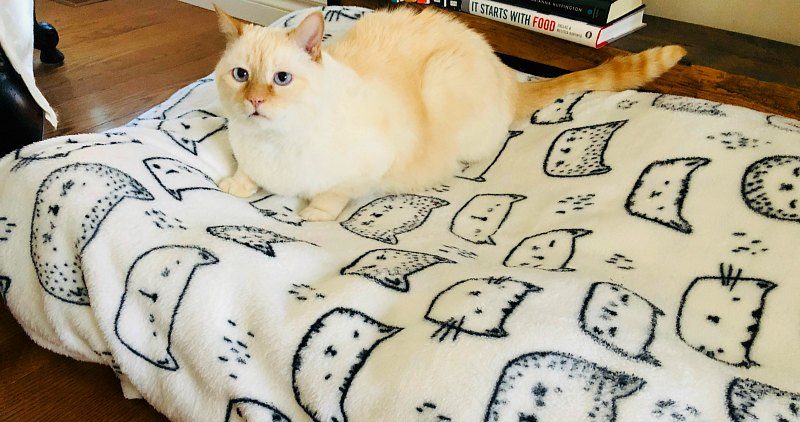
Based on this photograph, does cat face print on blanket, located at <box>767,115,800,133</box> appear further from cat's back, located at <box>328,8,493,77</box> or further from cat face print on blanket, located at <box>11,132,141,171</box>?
cat face print on blanket, located at <box>11,132,141,171</box>

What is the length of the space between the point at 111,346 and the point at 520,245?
2.05 ft

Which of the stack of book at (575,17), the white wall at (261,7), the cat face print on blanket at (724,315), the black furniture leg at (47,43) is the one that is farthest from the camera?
the white wall at (261,7)

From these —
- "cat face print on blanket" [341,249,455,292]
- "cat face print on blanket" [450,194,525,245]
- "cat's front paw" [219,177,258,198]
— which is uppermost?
"cat face print on blanket" [341,249,455,292]

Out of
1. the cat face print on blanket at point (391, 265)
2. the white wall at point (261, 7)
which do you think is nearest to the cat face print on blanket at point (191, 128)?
the cat face print on blanket at point (391, 265)

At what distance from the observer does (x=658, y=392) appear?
0.58 metres

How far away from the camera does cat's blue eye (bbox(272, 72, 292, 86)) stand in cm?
92

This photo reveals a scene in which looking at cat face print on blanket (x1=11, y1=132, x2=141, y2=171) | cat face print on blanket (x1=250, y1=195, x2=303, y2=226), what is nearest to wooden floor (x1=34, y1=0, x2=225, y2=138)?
cat face print on blanket (x1=11, y1=132, x2=141, y2=171)

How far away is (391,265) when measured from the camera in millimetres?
810

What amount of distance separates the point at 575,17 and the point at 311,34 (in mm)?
684

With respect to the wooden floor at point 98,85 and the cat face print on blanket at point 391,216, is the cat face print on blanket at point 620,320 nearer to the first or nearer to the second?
the cat face print on blanket at point 391,216

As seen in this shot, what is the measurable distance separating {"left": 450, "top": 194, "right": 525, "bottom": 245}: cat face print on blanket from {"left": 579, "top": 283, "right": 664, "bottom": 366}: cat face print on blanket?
29 centimetres

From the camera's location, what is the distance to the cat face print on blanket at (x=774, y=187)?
2.80 ft

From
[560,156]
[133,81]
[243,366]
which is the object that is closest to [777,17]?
[560,156]

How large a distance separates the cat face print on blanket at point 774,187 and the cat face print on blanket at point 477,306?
0.44m
